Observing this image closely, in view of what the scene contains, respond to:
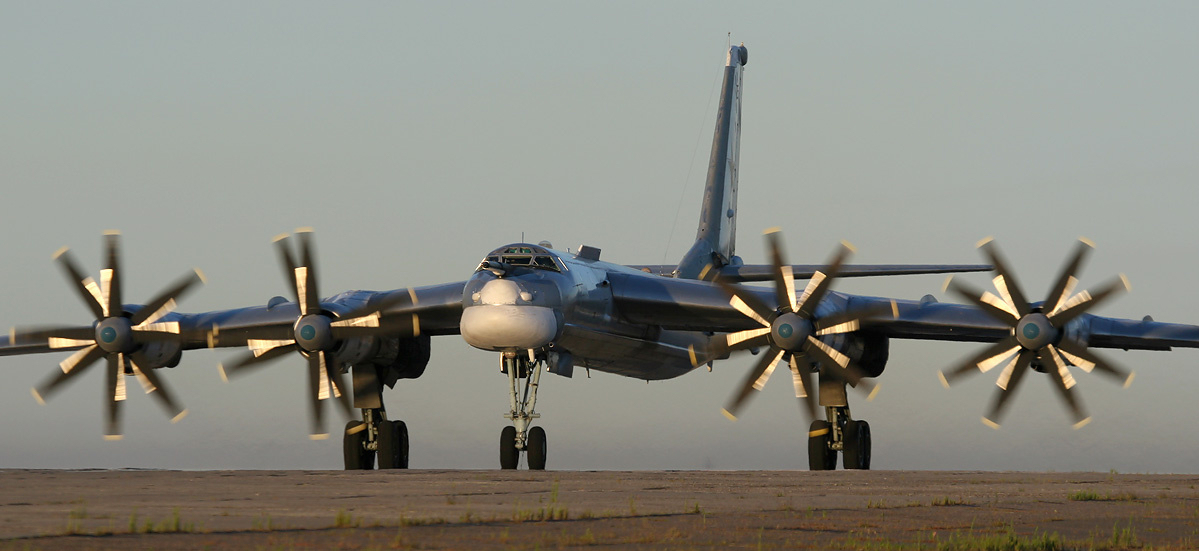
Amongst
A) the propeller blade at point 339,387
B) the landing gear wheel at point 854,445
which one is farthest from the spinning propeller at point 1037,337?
the propeller blade at point 339,387

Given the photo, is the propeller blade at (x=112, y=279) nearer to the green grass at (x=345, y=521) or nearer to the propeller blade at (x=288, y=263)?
the propeller blade at (x=288, y=263)

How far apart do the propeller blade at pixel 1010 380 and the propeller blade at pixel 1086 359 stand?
23.5 inches

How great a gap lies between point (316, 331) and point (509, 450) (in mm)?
5007

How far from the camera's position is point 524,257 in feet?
86.9

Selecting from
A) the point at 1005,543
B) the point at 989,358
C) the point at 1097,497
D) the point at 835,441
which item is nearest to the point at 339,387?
the point at 835,441

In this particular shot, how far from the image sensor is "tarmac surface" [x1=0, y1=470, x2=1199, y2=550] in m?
9.62

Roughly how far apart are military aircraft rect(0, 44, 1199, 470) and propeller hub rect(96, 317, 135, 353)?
31 mm

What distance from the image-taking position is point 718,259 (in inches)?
1449

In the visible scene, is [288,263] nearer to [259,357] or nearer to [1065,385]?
[259,357]

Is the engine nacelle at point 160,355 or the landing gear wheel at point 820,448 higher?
the engine nacelle at point 160,355

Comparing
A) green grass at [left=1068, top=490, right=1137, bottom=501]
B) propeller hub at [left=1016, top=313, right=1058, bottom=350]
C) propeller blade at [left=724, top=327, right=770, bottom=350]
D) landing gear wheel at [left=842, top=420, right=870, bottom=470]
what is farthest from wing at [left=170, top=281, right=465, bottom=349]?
green grass at [left=1068, top=490, right=1137, bottom=501]

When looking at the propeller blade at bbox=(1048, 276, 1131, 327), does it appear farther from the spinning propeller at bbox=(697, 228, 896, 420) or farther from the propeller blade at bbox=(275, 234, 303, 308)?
the propeller blade at bbox=(275, 234, 303, 308)

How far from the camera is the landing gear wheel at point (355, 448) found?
2922 cm

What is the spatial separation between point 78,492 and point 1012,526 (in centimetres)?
895
